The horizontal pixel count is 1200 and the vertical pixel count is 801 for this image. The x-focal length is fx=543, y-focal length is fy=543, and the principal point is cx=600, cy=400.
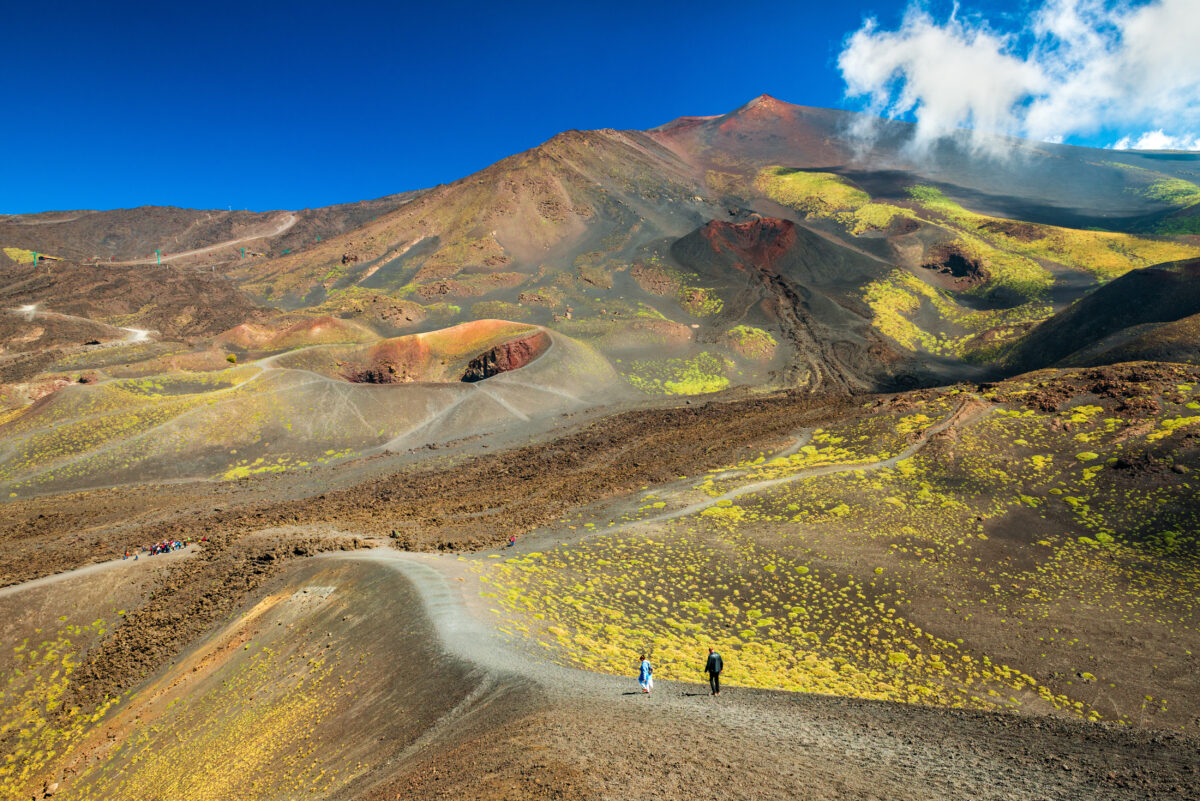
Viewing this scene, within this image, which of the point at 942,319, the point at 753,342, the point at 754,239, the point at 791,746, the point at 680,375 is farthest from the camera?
the point at 754,239

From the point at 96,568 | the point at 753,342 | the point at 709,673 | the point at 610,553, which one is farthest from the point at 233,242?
the point at 709,673

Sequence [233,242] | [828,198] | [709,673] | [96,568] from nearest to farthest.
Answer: [709,673] → [96,568] → [828,198] → [233,242]

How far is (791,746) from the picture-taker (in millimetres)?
9945

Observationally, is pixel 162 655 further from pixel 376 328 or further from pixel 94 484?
pixel 376 328

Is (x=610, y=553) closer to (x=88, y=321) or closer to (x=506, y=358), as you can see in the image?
(x=506, y=358)

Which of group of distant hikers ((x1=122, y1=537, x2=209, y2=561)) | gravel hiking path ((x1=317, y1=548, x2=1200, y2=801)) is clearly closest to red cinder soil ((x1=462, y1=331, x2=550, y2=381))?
group of distant hikers ((x1=122, y1=537, x2=209, y2=561))

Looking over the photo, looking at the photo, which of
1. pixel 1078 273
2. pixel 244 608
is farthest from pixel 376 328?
pixel 1078 273

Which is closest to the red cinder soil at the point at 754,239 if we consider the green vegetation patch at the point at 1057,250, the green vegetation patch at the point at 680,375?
the green vegetation patch at the point at 1057,250

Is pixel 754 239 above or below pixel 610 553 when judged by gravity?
above

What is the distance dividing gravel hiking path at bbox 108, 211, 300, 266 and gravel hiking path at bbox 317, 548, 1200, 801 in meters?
163

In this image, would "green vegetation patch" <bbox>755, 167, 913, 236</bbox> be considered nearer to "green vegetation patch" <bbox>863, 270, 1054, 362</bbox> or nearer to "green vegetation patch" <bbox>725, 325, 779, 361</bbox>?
"green vegetation patch" <bbox>863, 270, 1054, 362</bbox>

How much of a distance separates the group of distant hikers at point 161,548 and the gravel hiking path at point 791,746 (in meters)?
17.4

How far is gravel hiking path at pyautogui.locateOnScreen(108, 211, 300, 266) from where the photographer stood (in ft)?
448

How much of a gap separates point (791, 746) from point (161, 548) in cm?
2632
